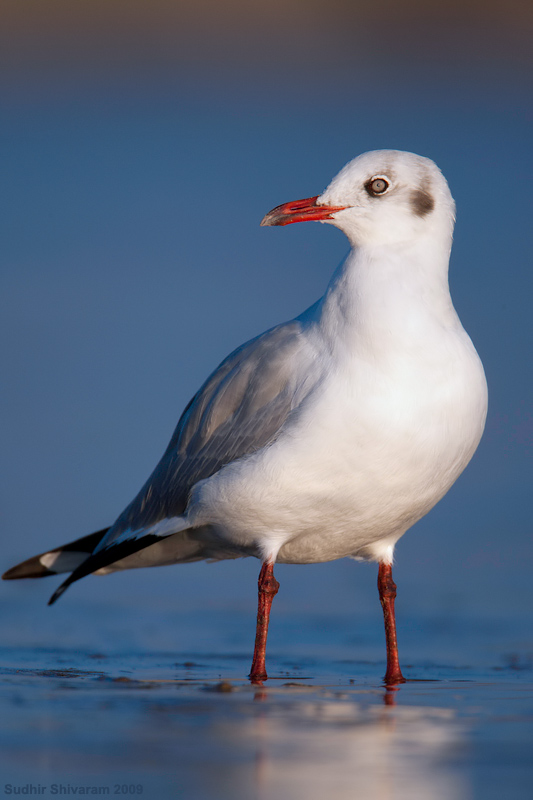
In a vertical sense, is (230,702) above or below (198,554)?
below

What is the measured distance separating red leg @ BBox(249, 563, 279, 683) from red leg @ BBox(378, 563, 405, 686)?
551 millimetres

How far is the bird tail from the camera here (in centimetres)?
595

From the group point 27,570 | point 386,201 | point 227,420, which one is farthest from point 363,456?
point 27,570

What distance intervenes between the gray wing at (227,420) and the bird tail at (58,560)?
325 mm

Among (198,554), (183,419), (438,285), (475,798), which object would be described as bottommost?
(475,798)

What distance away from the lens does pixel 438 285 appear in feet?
15.7

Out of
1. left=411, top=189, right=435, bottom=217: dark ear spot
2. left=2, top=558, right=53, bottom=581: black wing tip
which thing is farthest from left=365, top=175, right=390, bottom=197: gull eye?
left=2, top=558, right=53, bottom=581: black wing tip

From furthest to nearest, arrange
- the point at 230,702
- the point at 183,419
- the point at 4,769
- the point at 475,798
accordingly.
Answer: the point at 183,419, the point at 230,702, the point at 4,769, the point at 475,798

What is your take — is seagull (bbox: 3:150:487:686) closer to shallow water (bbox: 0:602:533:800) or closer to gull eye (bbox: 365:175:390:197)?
gull eye (bbox: 365:175:390:197)

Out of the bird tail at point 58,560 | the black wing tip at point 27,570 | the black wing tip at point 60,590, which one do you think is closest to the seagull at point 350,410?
the black wing tip at point 60,590

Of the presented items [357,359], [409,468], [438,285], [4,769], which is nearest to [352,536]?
[409,468]

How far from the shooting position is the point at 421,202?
4.83m

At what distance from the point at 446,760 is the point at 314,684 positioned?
177 cm

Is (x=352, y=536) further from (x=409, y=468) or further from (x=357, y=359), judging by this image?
(x=357, y=359)
